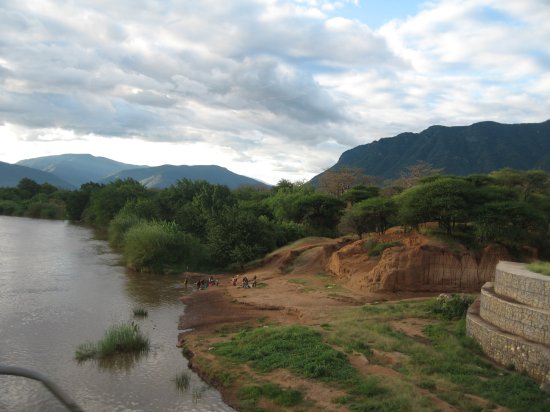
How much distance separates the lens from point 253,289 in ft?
111

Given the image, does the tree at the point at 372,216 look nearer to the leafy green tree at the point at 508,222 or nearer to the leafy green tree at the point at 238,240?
the leafy green tree at the point at 238,240

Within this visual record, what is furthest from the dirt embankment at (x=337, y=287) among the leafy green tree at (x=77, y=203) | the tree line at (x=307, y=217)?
the leafy green tree at (x=77, y=203)

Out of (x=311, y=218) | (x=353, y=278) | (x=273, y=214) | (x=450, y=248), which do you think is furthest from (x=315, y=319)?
(x=273, y=214)

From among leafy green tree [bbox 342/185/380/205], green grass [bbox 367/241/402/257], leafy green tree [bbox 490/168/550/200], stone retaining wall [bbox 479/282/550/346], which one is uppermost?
leafy green tree [bbox 490/168/550/200]

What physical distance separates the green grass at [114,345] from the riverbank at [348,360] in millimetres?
2104

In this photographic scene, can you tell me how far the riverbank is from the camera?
46.6 ft

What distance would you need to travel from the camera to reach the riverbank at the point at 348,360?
14203 millimetres

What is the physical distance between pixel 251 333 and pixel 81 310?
11.2m

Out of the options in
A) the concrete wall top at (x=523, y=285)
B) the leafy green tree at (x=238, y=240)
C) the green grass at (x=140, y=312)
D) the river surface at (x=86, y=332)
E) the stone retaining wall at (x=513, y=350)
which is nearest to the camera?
the stone retaining wall at (x=513, y=350)

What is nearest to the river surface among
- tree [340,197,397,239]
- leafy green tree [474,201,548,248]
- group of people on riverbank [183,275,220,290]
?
Answer: group of people on riverbank [183,275,220,290]

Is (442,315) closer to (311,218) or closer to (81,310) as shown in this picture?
(81,310)

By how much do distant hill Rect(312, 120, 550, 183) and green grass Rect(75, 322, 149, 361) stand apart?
396 ft

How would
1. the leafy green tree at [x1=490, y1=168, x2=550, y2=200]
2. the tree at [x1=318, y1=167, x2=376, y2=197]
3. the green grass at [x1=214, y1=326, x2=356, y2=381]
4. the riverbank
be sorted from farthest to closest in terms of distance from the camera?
the tree at [x1=318, y1=167, x2=376, y2=197] < the leafy green tree at [x1=490, y1=168, x2=550, y2=200] < the green grass at [x1=214, y1=326, x2=356, y2=381] < the riverbank

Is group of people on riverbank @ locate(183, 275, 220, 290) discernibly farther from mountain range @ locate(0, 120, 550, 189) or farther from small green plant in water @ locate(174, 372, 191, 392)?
mountain range @ locate(0, 120, 550, 189)
